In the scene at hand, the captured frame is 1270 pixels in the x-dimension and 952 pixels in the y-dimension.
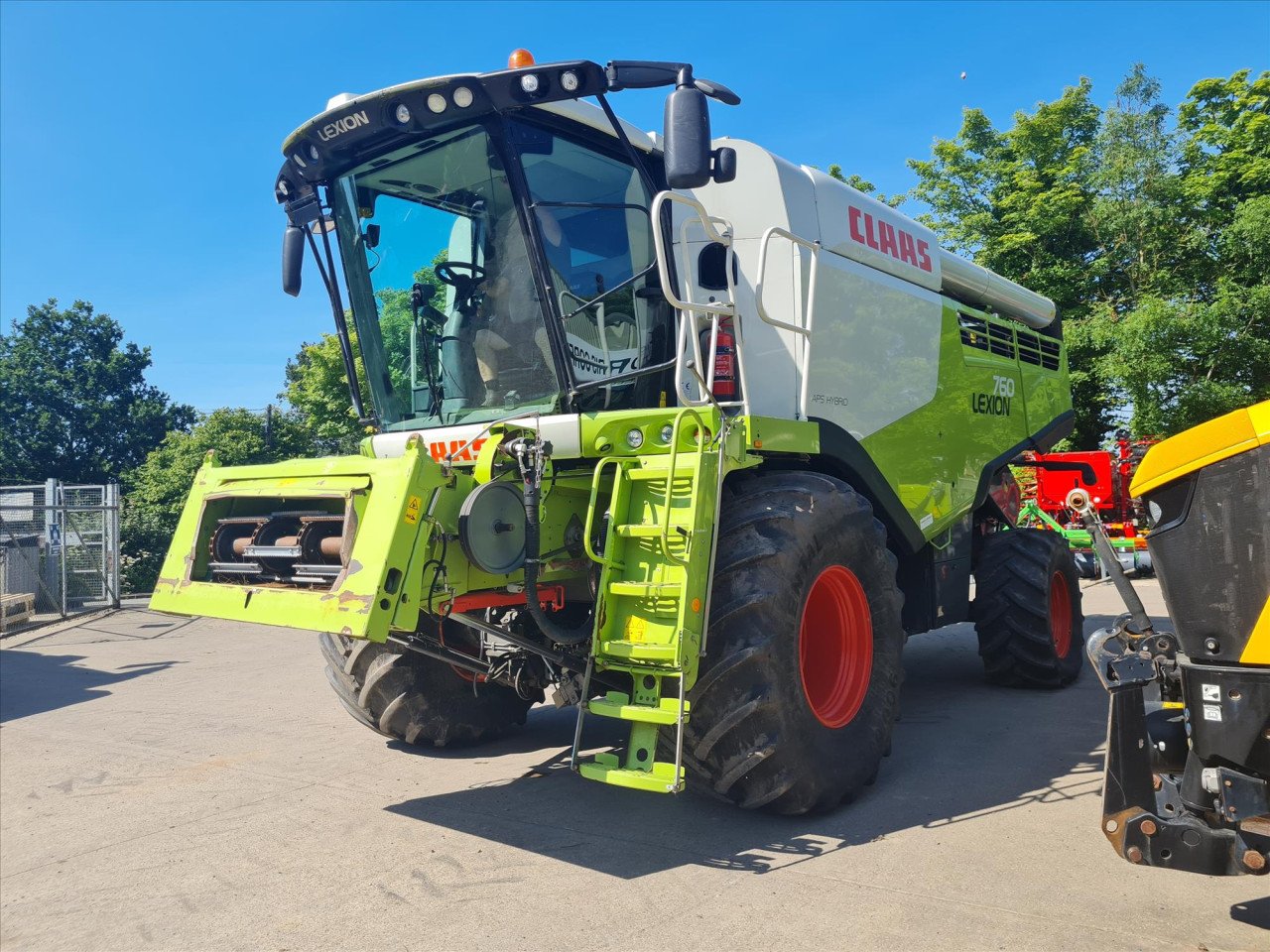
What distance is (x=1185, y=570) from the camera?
9.22 feet

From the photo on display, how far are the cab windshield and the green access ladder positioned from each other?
70 centimetres

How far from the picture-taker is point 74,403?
42.0 metres

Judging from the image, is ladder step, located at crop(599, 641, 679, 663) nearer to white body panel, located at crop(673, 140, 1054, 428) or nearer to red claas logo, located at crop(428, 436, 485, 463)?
red claas logo, located at crop(428, 436, 485, 463)

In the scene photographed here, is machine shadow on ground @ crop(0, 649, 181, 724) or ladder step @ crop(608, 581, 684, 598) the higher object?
ladder step @ crop(608, 581, 684, 598)

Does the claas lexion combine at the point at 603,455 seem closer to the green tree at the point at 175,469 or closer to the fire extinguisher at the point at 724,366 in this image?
the fire extinguisher at the point at 724,366

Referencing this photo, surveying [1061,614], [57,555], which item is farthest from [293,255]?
[57,555]

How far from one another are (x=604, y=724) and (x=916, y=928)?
10.2 ft

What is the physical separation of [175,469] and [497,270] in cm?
2190

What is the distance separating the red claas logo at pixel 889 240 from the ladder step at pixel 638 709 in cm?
303

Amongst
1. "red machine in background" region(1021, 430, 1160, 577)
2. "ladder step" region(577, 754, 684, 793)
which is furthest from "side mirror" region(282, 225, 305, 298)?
"red machine in background" region(1021, 430, 1160, 577)

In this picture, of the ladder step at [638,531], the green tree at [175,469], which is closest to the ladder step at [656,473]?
the ladder step at [638,531]

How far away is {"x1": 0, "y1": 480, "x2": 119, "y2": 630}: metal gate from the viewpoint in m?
13.1

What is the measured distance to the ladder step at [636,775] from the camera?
3.40 m

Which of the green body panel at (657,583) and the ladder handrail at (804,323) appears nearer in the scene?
the green body panel at (657,583)
